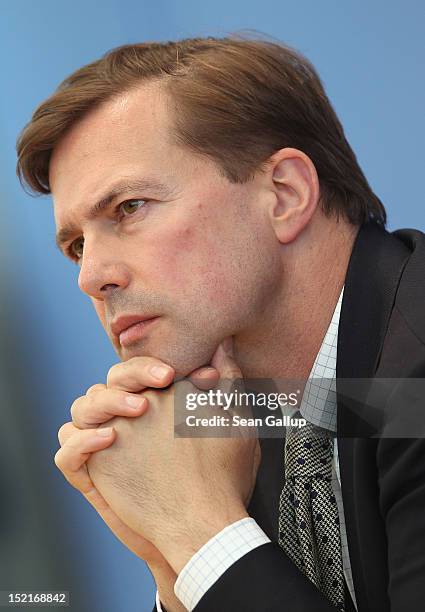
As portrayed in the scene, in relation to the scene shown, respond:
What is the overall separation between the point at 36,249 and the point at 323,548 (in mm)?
1412

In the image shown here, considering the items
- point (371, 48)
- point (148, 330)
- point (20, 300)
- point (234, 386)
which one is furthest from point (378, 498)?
point (20, 300)

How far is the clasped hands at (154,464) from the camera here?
4.32 feet

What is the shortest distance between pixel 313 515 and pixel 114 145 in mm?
733

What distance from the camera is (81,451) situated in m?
1.46

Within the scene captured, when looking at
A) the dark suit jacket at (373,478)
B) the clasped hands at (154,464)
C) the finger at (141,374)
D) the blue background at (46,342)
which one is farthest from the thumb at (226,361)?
the blue background at (46,342)

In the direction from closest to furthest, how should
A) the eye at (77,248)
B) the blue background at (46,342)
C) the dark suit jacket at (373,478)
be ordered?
1. the dark suit jacket at (373,478)
2. the eye at (77,248)
3. the blue background at (46,342)

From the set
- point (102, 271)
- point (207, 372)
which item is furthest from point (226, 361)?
point (102, 271)

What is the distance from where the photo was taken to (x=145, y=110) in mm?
1593

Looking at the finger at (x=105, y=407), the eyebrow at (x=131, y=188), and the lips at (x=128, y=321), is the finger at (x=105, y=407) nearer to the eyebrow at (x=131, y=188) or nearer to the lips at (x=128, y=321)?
the lips at (x=128, y=321)

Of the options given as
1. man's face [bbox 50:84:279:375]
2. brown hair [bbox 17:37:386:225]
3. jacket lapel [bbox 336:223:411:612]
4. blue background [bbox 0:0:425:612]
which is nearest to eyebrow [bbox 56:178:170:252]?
man's face [bbox 50:84:279:375]

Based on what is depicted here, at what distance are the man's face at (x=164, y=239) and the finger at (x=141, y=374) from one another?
0.10 ft

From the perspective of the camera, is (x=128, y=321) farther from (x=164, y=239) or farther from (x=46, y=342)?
(x=46, y=342)

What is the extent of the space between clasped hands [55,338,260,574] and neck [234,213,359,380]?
0.09 m

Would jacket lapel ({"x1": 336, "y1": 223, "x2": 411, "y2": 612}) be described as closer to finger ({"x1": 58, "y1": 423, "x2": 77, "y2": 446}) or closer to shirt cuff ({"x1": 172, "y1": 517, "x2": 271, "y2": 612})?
shirt cuff ({"x1": 172, "y1": 517, "x2": 271, "y2": 612})
